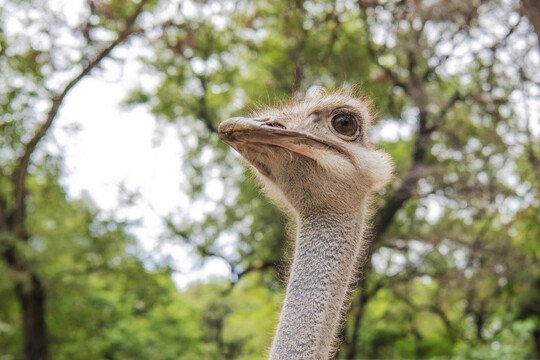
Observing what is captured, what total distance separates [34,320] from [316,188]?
848cm

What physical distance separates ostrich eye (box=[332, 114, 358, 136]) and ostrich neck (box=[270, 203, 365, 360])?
0.25m

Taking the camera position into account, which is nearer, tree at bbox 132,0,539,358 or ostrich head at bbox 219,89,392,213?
ostrich head at bbox 219,89,392,213

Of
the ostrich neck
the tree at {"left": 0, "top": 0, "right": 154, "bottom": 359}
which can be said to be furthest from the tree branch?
the ostrich neck

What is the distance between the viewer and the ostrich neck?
1.72m

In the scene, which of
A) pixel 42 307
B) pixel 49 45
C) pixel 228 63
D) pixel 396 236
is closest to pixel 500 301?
pixel 396 236

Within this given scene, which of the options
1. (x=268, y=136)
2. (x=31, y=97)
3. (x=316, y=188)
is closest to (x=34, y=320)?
(x=31, y=97)

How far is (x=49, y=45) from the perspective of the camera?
24.1 feet

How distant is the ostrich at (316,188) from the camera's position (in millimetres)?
1749

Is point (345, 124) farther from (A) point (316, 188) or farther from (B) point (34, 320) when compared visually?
(B) point (34, 320)

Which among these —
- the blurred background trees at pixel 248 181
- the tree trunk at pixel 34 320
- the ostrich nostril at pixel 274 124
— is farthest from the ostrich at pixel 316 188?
the tree trunk at pixel 34 320

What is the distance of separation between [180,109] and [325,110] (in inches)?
323

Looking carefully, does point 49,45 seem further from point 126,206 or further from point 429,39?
point 429,39

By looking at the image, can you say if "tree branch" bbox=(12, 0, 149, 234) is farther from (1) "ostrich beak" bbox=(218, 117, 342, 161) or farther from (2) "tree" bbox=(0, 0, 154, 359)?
(1) "ostrich beak" bbox=(218, 117, 342, 161)

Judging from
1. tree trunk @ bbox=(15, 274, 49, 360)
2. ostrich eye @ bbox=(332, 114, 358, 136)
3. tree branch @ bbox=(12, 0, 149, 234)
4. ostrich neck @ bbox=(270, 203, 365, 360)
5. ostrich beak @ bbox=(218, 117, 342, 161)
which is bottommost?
ostrich neck @ bbox=(270, 203, 365, 360)
